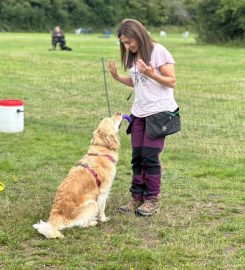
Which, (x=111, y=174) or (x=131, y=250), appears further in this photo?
(x=111, y=174)

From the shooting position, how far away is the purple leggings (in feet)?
17.6

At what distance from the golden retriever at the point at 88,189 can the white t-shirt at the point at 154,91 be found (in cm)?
29

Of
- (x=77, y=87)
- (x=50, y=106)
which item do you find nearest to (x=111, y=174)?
(x=50, y=106)

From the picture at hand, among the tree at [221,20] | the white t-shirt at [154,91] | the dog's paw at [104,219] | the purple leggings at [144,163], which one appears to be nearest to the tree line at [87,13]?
the tree at [221,20]

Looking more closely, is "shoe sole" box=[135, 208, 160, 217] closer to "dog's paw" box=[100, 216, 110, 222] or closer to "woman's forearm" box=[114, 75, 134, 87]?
"dog's paw" box=[100, 216, 110, 222]

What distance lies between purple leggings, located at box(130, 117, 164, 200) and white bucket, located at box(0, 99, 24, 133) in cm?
417

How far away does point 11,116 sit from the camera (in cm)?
921

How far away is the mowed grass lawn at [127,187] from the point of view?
14.3ft

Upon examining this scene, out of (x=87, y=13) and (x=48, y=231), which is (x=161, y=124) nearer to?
(x=48, y=231)

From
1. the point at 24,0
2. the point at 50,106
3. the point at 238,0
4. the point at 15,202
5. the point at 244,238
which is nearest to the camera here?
the point at 244,238

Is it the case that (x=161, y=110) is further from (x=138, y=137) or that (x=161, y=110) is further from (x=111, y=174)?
(x=111, y=174)

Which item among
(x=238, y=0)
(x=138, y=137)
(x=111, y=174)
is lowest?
(x=111, y=174)

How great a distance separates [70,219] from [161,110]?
1.36 metres

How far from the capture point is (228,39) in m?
38.2
